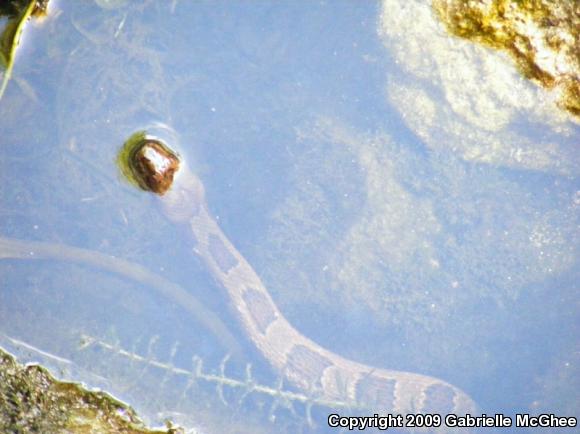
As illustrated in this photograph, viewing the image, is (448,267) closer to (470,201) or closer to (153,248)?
(470,201)

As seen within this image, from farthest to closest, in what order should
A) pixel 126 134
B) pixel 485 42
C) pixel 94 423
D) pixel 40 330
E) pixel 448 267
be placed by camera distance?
1. pixel 448 267
2. pixel 126 134
3. pixel 40 330
4. pixel 485 42
5. pixel 94 423

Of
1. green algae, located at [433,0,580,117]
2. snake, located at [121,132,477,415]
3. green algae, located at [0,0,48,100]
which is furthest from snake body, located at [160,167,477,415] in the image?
green algae, located at [433,0,580,117]

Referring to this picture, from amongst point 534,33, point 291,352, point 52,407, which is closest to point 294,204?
point 291,352

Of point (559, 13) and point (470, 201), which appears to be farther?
point (470, 201)

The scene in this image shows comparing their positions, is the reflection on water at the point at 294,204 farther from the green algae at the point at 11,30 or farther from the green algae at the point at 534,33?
the green algae at the point at 534,33

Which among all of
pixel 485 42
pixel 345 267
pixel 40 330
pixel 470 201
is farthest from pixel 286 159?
pixel 40 330

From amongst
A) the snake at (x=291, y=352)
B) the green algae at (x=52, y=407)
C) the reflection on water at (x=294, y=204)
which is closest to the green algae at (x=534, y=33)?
the reflection on water at (x=294, y=204)

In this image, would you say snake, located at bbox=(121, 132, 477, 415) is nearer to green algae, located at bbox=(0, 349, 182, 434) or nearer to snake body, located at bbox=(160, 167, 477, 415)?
snake body, located at bbox=(160, 167, 477, 415)

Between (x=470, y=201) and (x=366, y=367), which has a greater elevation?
(x=470, y=201)
